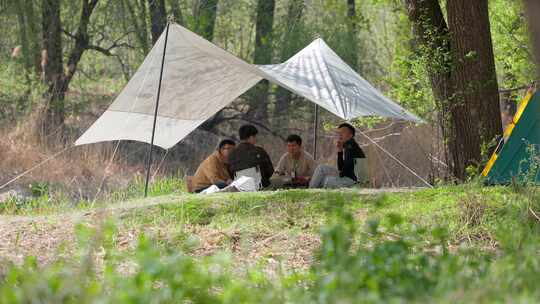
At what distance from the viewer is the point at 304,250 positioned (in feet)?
21.3

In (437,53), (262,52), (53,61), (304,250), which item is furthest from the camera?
(262,52)

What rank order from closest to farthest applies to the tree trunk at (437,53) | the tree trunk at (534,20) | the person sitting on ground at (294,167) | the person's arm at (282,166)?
1. the tree trunk at (534,20)
2. the tree trunk at (437,53)
3. the person sitting on ground at (294,167)
4. the person's arm at (282,166)

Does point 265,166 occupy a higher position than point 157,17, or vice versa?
point 157,17

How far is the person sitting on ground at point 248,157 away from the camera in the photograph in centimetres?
1053

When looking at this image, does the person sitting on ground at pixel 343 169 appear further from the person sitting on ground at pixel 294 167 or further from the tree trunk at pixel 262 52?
the tree trunk at pixel 262 52

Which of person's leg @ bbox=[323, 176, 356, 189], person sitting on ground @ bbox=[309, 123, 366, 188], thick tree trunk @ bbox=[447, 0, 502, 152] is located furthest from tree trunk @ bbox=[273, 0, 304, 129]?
thick tree trunk @ bbox=[447, 0, 502, 152]

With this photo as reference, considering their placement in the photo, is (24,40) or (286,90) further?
(286,90)

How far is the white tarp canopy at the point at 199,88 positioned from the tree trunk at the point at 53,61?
17.0 feet

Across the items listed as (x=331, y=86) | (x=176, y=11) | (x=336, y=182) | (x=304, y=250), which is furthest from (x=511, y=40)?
(x=304, y=250)

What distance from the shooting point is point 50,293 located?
3.54 metres

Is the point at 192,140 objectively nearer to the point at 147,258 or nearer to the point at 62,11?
the point at 62,11

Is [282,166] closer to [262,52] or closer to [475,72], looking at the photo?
[475,72]

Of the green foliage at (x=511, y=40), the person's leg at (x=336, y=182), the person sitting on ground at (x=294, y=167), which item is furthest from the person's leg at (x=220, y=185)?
the green foliage at (x=511, y=40)

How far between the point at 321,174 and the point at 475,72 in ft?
6.11
